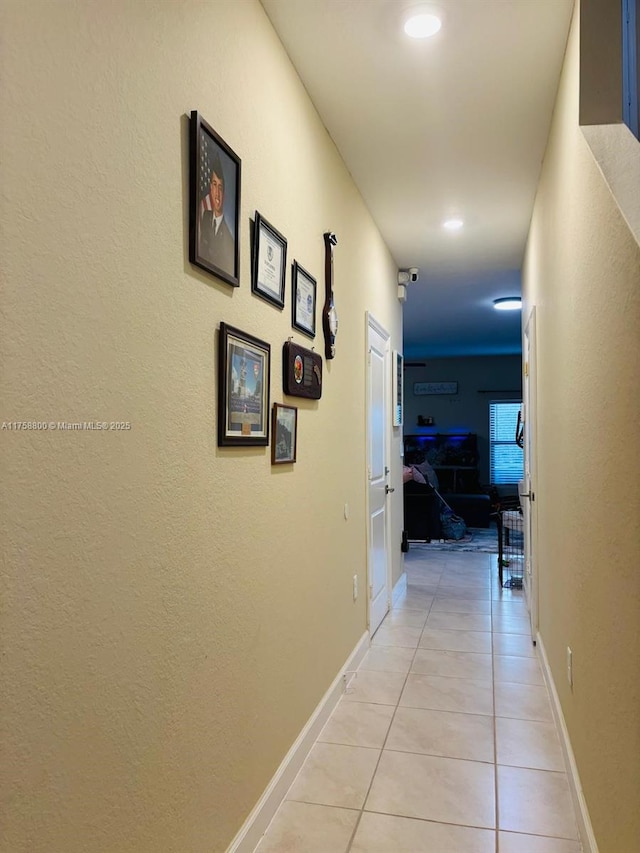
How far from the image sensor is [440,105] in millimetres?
2842

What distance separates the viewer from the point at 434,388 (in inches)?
440

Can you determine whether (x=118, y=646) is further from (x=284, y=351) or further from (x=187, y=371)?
(x=284, y=351)

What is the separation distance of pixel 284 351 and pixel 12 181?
1414 mm

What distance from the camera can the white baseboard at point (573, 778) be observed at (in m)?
1.90

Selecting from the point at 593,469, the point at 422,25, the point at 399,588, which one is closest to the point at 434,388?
the point at 399,588

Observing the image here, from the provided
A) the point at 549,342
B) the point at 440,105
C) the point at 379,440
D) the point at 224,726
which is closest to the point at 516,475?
the point at 379,440

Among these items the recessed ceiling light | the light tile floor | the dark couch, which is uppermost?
the recessed ceiling light

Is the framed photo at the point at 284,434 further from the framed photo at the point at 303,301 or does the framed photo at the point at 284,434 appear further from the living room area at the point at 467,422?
the living room area at the point at 467,422

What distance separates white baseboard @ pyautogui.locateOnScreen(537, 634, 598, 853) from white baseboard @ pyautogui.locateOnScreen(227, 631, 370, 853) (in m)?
1.00

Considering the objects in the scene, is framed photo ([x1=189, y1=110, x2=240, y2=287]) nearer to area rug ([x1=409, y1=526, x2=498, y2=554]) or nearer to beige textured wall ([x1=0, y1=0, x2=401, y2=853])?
beige textured wall ([x1=0, y1=0, x2=401, y2=853])

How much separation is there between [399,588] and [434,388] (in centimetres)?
629

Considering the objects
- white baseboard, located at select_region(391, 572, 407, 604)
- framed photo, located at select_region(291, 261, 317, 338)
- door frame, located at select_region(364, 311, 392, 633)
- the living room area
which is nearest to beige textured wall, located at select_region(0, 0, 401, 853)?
framed photo, located at select_region(291, 261, 317, 338)

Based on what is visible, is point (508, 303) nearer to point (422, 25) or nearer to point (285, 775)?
point (422, 25)

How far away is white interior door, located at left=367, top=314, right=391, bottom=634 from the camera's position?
13.2 feet
